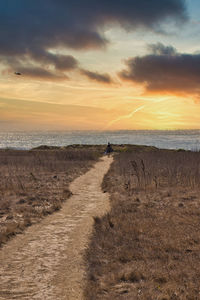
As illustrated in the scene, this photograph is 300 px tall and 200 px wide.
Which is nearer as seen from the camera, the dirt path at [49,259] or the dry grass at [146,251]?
the dirt path at [49,259]

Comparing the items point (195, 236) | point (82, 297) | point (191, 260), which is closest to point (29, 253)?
point (82, 297)

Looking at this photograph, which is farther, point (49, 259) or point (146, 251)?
point (146, 251)

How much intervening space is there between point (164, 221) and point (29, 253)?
6150mm

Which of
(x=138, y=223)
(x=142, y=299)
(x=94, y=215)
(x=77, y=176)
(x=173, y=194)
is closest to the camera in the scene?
(x=142, y=299)

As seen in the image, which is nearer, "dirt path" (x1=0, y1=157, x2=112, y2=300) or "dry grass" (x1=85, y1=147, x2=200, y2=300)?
"dirt path" (x1=0, y1=157, x2=112, y2=300)

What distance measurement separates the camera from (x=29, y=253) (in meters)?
9.38

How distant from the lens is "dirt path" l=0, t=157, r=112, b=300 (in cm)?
704

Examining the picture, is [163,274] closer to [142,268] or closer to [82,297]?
[142,268]

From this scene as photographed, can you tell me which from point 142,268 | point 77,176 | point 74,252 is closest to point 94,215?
point 74,252

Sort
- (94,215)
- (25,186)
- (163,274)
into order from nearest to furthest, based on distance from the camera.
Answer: (163,274) → (94,215) → (25,186)

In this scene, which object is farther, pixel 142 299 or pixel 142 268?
pixel 142 268

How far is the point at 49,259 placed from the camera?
893 centimetres

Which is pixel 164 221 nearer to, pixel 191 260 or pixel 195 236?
pixel 195 236

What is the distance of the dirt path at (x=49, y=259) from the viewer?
7.04 metres
